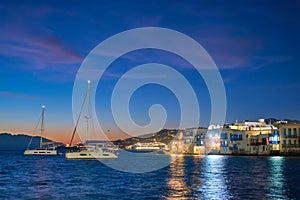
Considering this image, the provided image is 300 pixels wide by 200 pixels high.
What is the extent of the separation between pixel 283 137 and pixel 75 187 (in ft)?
300

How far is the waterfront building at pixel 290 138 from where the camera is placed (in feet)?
357

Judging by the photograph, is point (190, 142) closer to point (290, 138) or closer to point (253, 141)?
point (253, 141)

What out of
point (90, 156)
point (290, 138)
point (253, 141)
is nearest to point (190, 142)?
point (253, 141)

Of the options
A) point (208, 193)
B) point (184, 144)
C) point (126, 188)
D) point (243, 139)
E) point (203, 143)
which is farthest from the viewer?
point (184, 144)

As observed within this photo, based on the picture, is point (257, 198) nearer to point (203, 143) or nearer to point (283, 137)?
point (283, 137)

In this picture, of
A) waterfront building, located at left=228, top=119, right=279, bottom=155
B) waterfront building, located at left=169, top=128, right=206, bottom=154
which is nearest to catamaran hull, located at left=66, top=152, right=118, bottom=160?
waterfront building, located at left=228, top=119, right=279, bottom=155

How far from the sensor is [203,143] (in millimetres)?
170125

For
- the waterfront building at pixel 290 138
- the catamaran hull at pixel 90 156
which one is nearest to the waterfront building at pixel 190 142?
the waterfront building at pixel 290 138

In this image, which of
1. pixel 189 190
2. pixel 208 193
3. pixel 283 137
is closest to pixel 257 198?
pixel 208 193

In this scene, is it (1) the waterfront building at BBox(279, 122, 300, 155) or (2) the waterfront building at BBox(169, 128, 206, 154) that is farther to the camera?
(2) the waterfront building at BBox(169, 128, 206, 154)

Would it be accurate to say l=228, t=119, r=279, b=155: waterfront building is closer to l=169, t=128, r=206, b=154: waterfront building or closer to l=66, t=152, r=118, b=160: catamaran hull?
l=169, t=128, r=206, b=154: waterfront building

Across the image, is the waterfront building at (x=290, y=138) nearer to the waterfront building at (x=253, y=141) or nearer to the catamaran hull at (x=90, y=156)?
the waterfront building at (x=253, y=141)

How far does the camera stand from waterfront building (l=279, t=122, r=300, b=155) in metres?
109

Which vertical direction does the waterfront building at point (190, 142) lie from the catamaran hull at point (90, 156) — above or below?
above
